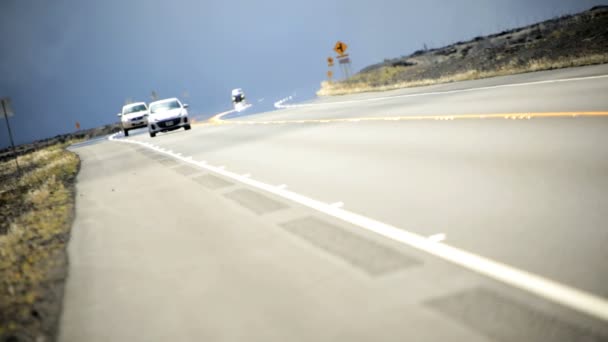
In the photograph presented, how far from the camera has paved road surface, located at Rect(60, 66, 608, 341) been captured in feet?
12.7

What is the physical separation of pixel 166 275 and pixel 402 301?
2.61m

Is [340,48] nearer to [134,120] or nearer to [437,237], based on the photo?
[134,120]

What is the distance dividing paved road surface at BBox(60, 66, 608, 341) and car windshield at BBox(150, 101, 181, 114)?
65.8 ft

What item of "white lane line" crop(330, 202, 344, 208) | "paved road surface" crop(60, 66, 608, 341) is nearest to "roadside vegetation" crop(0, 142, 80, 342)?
"paved road surface" crop(60, 66, 608, 341)

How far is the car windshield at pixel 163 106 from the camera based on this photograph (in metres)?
31.4

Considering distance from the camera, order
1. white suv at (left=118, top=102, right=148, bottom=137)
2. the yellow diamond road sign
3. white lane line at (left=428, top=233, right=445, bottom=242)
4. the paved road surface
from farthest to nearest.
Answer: the yellow diamond road sign
white suv at (left=118, top=102, right=148, bottom=137)
white lane line at (left=428, top=233, right=445, bottom=242)
the paved road surface

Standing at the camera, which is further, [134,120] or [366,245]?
[134,120]

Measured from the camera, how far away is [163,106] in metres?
31.6

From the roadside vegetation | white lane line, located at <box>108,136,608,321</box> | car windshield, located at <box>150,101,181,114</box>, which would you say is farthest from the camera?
car windshield, located at <box>150,101,181,114</box>

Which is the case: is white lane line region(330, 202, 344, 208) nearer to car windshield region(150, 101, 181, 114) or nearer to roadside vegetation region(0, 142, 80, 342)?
roadside vegetation region(0, 142, 80, 342)

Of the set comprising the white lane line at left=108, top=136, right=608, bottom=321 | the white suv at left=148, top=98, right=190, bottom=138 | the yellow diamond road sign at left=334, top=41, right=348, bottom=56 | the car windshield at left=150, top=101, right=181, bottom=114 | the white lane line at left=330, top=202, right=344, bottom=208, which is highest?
the yellow diamond road sign at left=334, top=41, right=348, bottom=56

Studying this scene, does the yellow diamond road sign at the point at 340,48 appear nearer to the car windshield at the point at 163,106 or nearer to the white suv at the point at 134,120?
the white suv at the point at 134,120

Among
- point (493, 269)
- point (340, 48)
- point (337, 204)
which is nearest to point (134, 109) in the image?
point (340, 48)

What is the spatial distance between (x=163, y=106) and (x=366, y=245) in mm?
27635
